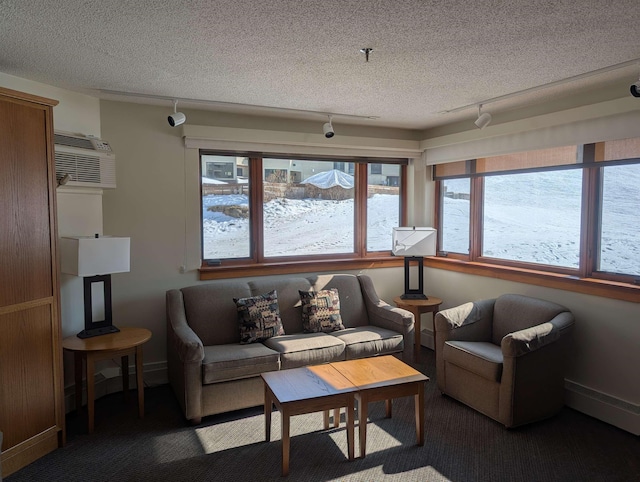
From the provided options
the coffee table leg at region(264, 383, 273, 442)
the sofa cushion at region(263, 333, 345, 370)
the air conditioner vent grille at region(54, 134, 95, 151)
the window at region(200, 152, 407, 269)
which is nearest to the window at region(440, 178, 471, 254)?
the window at region(200, 152, 407, 269)

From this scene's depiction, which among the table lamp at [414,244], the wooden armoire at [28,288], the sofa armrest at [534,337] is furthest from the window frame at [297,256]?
the sofa armrest at [534,337]

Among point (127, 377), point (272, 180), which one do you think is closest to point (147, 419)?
point (127, 377)

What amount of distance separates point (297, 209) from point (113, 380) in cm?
234

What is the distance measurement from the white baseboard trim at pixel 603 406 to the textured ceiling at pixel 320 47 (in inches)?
87.5

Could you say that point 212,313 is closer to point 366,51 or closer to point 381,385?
point 381,385

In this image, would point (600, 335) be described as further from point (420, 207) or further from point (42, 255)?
point (42, 255)

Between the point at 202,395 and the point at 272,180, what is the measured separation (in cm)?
221

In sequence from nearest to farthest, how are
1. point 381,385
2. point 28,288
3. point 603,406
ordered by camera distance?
point 28,288 < point 381,385 < point 603,406

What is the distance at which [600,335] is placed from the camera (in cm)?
341

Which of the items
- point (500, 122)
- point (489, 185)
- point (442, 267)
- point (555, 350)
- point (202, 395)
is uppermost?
point (500, 122)

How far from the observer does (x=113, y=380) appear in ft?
12.6

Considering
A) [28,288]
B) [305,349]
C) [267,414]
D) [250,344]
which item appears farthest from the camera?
[250,344]

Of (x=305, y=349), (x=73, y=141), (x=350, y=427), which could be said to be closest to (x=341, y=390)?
(x=350, y=427)

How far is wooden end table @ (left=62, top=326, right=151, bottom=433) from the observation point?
3125 millimetres
